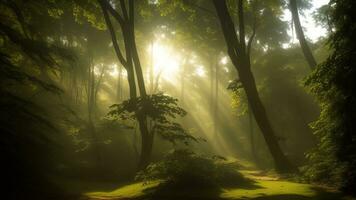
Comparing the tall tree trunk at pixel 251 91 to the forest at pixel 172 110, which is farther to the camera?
the tall tree trunk at pixel 251 91

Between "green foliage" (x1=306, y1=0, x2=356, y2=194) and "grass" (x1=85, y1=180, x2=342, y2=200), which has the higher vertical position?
"green foliage" (x1=306, y1=0, x2=356, y2=194)

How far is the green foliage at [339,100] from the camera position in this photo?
9992 millimetres

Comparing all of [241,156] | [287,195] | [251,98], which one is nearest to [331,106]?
[287,195]

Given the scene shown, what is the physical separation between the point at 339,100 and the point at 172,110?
6.32 m

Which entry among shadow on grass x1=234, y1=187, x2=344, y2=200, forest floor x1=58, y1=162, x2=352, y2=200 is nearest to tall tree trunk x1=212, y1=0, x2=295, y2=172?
forest floor x1=58, y1=162, x2=352, y2=200

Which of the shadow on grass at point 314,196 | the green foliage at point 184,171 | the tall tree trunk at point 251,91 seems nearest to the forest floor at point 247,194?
the shadow on grass at point 314,196

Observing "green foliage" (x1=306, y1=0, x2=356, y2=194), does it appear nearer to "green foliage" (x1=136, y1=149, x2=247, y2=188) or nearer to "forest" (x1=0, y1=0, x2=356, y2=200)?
"forest" (x1=0, y1=0, x2=356, y2=200)

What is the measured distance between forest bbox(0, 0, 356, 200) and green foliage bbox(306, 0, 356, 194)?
0.15 feet

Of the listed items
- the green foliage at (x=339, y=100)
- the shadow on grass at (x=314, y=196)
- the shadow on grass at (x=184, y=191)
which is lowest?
the shadow on grass at (x=314, y=196)

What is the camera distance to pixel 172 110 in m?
13.4

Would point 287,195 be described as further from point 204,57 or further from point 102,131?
point 204,57

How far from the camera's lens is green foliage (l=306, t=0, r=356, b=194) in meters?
9.99

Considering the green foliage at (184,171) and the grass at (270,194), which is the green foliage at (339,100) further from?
the green foliage at (184,171)

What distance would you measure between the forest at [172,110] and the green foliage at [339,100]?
44mm
